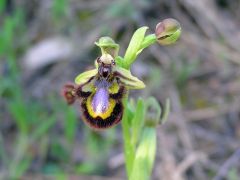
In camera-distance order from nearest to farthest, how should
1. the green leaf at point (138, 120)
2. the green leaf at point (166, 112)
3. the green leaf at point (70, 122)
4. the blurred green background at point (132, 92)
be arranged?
the green leaf at point (138, 120) → the green leaf at point (166, 112) → the green leaf at point (70, 122) → the blurred green background at point (132, 92)

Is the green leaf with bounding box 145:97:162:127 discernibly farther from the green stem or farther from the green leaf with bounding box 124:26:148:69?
the green leaf with bounding box 124:26:148:69

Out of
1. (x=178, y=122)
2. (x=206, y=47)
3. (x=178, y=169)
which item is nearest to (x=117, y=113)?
(x=178, y=169)

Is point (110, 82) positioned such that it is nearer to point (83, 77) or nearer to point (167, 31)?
point (83, 77)

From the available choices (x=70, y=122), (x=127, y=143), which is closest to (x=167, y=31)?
(x=127, y=143)

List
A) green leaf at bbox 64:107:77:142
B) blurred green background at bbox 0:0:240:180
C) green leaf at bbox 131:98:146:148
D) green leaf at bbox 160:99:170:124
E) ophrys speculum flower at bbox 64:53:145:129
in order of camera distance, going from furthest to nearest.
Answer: blurred green background at bbox 0:0:240:180 → green leaf at bbox 64:107:77:142 → green leaf at bbox 160:99:170:124 → green leaf at bbox 131:98:146:148 → ophrys speculum flower at bbox 64:53:145:129

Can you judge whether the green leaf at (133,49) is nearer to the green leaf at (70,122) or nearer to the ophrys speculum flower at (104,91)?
the ophrys speculum flower at (104,91)

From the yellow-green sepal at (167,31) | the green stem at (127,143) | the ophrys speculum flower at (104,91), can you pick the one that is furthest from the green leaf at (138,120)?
the yellow-green sepal at (167,31)

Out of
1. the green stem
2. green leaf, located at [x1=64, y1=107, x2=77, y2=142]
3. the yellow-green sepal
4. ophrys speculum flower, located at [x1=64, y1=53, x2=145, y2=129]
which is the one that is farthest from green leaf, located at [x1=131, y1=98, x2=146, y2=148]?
green leaf, located at [x1=64, y1=107, x2=77, y2=142]

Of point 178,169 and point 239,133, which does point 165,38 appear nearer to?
point 178,169
